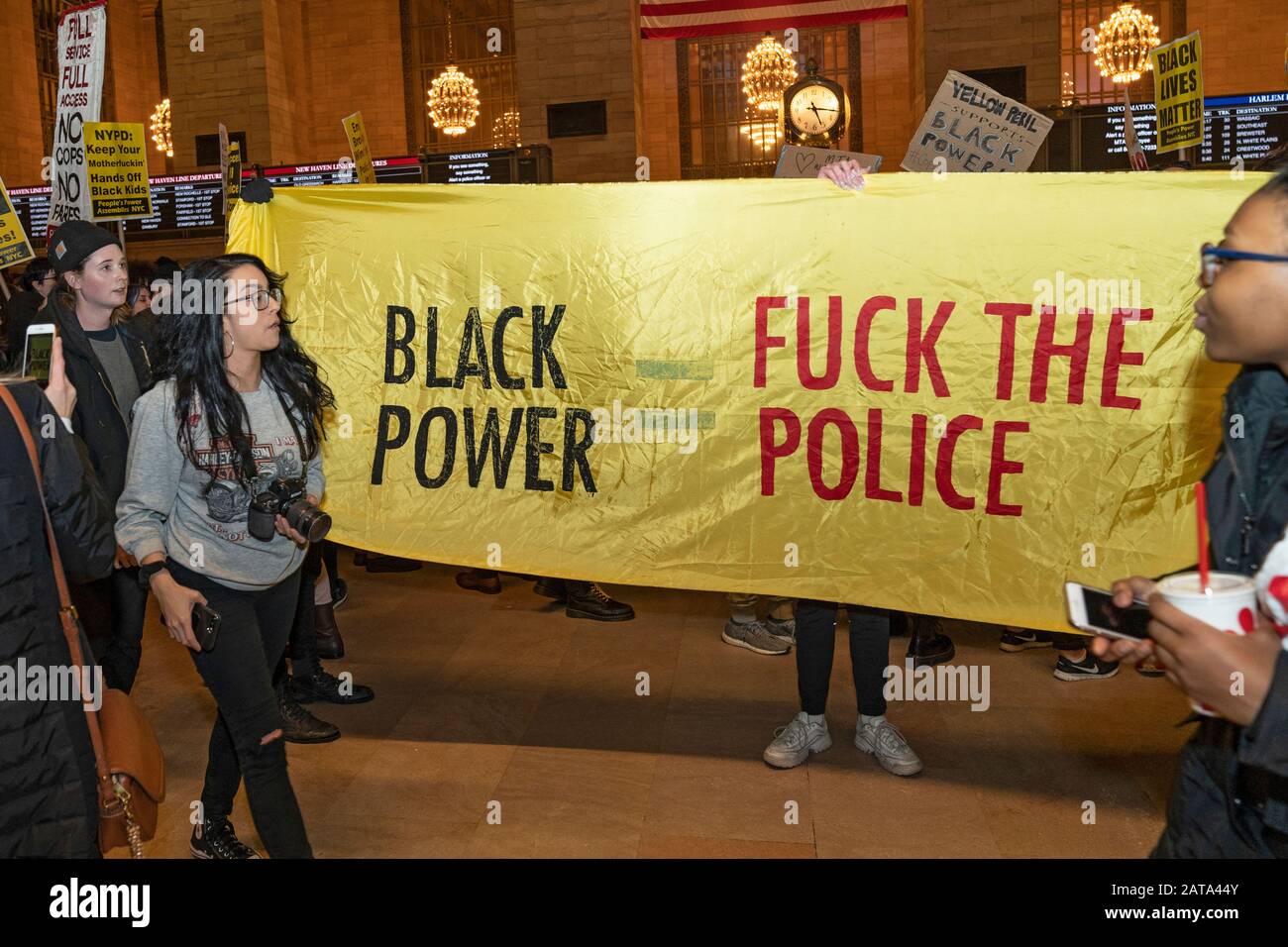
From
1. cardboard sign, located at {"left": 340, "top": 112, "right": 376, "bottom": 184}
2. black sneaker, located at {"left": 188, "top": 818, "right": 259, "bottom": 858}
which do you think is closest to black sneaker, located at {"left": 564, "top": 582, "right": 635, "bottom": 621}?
black sneaker, located at {"left": 188, "top": 818, "right": 259, "bottom": 858}

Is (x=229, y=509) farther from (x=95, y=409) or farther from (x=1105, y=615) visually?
(x=1105, y=615)

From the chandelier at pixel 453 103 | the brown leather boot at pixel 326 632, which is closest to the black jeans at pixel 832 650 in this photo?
the brown leather boot at pixel 326 632

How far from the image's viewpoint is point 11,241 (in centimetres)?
680

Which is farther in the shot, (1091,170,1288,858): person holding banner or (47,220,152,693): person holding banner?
(47,220,152,693): person holding banner

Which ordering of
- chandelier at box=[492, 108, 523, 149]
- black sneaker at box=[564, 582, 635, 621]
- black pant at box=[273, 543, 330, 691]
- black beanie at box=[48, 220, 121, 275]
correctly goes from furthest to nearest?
chandelier at box=[492, 108, 523, 149] < black sneaker at box=[564, 582, 635, 621] < black pant at box=[273, 543, 330, 691] < black beanie at box=[48, 220, 121, 275]

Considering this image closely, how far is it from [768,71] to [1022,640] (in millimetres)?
13762

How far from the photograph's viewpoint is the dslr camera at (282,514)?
2.84m

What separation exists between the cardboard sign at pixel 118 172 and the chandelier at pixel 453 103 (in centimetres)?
1149

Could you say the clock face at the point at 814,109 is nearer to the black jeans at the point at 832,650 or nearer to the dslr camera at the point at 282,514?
the black jeans at the point at 832,650

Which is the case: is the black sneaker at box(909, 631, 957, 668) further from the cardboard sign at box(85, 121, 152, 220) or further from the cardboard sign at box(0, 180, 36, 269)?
the cardboard sign at box(0, 180, 36, 269)

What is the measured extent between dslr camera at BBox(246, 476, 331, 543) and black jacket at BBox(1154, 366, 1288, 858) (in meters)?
2.05

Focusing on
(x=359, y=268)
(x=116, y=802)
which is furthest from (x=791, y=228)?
(x=116, y=802)

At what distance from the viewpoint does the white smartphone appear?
2.74 meters

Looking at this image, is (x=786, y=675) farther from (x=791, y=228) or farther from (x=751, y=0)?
(x=751, y=0)
